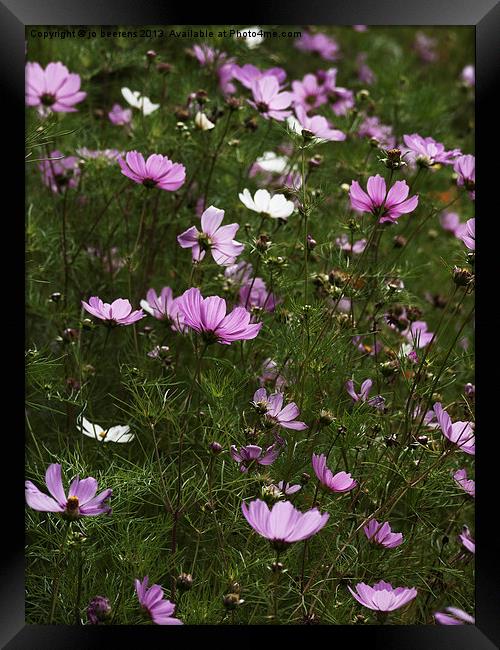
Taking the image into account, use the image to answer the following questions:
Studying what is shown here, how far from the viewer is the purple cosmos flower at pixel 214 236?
854 millimetres

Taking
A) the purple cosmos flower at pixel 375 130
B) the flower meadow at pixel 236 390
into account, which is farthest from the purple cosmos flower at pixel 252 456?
the purple cosmos flower at pixel 375 130

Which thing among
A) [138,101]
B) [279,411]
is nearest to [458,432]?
[279,411]

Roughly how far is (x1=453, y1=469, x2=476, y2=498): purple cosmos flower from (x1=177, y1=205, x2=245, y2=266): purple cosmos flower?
0.34 metres

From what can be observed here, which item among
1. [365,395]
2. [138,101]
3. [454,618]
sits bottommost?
[454,618]

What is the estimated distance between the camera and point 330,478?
2.69ft

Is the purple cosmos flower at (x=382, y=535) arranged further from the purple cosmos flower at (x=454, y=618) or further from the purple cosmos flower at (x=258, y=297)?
the purple cosmos flower at (x=258, y=297)

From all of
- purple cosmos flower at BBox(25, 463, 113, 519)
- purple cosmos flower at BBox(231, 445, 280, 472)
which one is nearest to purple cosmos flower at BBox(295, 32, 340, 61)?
purple cosmos flower at BBox(231, 445, 280, 472)

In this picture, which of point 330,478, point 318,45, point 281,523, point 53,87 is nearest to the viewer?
point 281,523

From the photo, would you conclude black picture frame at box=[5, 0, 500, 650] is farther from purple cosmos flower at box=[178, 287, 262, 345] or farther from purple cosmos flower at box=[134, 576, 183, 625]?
purple cosmos flower at box=[178, 287, 262, 345]

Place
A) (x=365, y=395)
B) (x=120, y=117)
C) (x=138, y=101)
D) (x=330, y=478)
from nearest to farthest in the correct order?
(x=330, y=478)
(x=365, y=395)
(x=138, y=101)
(x=120, y=117)

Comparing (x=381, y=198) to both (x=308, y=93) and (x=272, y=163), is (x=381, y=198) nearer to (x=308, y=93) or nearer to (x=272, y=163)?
(x=272, y=163)

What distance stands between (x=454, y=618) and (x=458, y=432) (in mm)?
181
